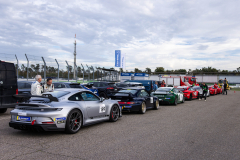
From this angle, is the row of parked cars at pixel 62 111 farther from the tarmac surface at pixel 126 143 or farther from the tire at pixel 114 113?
the tarmac surface at pixel 126 143

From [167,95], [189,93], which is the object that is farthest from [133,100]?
[189,93]

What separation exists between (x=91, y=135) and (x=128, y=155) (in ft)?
6.46

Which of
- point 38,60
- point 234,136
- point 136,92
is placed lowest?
point 234,136

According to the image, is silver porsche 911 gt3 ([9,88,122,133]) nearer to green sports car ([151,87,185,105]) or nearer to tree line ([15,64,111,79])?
green sports car ([151,87,185,105])

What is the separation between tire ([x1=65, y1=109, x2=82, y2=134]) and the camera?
6136 mm

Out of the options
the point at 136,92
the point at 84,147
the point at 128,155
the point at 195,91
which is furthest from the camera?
the point at 195,91

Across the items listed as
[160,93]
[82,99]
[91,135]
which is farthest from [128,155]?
[160,93]

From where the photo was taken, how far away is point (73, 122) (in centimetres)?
638

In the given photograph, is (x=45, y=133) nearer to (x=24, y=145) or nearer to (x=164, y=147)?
(x=24, y=145)

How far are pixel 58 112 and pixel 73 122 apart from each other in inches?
25.3

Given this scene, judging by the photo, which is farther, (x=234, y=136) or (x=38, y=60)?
(x=38, y=60)

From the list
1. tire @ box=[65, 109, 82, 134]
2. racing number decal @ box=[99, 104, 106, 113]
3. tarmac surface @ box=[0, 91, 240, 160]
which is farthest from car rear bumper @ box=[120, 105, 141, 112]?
tire @ box=[65, 109, 82, 134]

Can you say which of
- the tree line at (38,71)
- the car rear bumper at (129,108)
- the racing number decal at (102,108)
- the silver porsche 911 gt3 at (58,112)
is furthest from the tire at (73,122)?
the tree line at (38,71)

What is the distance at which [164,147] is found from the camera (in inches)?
206
